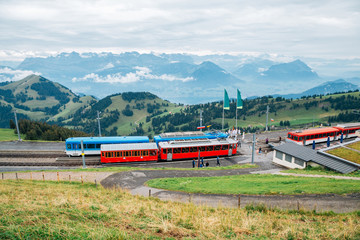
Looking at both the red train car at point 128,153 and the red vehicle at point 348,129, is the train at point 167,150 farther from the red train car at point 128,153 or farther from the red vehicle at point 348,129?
the red vehicle at point 348,129

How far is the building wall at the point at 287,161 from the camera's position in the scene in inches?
1266

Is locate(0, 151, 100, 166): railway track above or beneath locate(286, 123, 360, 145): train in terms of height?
→ beneath

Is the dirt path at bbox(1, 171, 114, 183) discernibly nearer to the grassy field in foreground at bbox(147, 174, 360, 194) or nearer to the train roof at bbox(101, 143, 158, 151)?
the grassy field in foreground at bbox(147, 174, 360, 194)

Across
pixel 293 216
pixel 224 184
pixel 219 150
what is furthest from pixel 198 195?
pixel 219 150

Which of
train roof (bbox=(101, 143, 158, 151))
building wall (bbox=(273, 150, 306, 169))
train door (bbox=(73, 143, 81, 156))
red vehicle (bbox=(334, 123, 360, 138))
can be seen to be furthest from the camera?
red vehicle (bbox=(334, 123, 360, 138))

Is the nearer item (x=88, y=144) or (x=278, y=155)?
(x=278, y=155)

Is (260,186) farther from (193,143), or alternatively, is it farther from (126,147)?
(126,147)

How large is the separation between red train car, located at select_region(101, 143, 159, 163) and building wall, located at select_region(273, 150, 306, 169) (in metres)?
20.1

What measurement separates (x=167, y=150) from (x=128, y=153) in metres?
6.55

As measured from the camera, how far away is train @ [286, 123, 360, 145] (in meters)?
46.5

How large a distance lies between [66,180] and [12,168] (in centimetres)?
1401

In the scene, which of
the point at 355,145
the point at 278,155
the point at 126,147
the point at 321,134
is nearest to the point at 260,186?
the point at 278,155

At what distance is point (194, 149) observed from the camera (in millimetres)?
39031

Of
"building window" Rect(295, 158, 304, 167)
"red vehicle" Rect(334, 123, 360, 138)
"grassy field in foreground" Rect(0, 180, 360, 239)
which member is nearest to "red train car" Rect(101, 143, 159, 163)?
"building window" Rect(295, 158, 304, 167)
